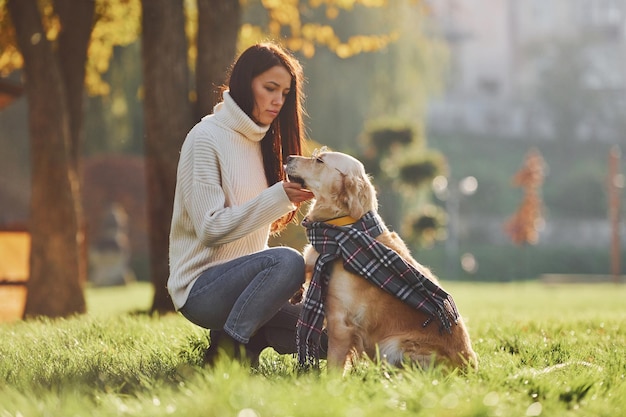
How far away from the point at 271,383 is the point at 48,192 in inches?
219

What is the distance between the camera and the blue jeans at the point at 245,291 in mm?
4098

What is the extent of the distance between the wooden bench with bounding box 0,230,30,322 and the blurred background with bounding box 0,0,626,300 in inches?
5.5

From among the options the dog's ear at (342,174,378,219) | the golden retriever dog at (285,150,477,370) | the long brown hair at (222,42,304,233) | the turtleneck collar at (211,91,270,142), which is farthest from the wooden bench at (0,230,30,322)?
the golden retriever dog at (285,150,477,370)

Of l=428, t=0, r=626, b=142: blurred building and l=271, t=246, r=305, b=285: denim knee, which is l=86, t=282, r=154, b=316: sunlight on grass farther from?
l=428, t=0, r=626, b=142: blurred building

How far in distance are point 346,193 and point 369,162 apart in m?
18.1

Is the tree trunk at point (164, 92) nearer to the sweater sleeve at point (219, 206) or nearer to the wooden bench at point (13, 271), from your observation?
the wooden bench at point (13, 271)

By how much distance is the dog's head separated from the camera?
4.23 m

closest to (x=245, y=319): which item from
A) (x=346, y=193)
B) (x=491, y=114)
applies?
(x=346, y=193)

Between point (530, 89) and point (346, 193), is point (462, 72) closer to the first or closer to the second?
point (530, 89)

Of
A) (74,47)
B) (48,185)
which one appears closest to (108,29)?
(74,47)

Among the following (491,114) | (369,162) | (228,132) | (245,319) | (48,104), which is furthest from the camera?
(491,114)

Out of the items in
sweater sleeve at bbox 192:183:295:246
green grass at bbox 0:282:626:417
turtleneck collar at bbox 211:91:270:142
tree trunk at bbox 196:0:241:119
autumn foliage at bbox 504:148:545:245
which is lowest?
autumn foliage at bbox 504:148:545:245

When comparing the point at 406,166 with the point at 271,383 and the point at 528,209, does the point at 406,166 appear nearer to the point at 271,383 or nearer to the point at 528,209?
the point at 528,209

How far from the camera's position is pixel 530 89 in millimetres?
65375
